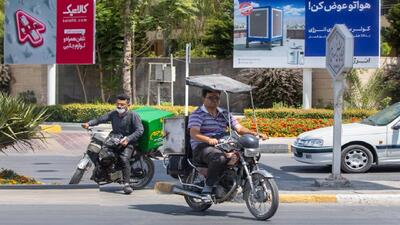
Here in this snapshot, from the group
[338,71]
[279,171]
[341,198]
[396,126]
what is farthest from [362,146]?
[341,198]

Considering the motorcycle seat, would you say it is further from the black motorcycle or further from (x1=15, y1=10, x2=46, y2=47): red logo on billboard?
(x1=15, y1=10, x2=46, y2=47): red logo on billboard

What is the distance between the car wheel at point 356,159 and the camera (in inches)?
551

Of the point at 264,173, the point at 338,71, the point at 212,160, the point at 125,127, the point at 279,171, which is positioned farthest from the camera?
the point at 279,171

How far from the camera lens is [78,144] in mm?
20859

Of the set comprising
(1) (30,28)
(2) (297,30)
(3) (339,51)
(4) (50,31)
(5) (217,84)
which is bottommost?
(5) (217,84)

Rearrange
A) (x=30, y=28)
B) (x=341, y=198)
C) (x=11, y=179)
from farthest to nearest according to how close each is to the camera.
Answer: (x=30, y=28) → (x=11, y=179) → (x=341, y=198)

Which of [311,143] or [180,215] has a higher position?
[311,143]

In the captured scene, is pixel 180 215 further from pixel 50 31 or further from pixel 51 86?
pixel 50 31

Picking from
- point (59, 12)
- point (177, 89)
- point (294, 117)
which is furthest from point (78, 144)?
point (177, 89)

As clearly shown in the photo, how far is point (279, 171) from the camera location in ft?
48.7

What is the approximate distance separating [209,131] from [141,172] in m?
2.65

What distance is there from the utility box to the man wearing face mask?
594 inches

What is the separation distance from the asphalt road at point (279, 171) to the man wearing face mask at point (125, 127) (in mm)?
1016

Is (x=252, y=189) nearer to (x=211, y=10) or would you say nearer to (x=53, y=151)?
(x=53, y=151)
